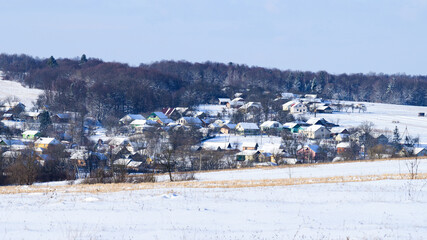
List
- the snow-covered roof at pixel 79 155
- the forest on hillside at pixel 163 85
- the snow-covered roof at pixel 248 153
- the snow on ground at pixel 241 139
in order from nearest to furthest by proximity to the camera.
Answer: the snow-covered roof at pixel 79 155 < the snow-covered roof at pixel 248 153 < the snow on ground at pixel 241 139 < the forest on hillside at pixel 163 85

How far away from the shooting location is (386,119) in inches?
3145

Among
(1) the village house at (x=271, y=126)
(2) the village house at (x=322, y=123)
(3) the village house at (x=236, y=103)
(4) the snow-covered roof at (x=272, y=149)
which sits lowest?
(4) the snow-covered roof at (x=272, y=149)

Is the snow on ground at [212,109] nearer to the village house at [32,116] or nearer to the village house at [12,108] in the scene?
the village house at [32,116]

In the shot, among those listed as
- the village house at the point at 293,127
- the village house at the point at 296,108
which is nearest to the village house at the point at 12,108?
the village house at the point at 293,127

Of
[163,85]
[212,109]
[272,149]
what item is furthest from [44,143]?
[163,85]

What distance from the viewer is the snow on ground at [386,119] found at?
6796 centimetres

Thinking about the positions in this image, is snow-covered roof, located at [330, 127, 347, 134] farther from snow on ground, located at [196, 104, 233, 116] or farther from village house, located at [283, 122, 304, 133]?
snow on ground, located at [196, 104, 233, 116]

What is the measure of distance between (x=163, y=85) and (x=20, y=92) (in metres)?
33.1

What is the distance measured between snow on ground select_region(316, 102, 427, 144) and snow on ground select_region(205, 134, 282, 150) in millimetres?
17658

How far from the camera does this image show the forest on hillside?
91.2m

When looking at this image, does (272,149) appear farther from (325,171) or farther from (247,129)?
(325,171)

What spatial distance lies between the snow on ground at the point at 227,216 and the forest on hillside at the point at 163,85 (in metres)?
69.8

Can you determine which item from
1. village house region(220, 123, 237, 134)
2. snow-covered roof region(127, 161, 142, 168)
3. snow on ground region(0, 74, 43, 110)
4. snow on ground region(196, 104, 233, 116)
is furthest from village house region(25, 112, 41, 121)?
snow-covered roof region(127, 161, 142, 168)

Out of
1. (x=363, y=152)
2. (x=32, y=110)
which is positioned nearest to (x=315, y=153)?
(x=363, y=152)
